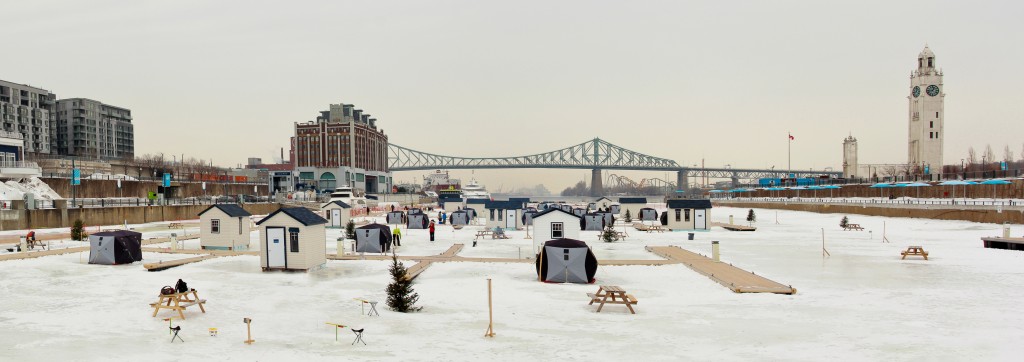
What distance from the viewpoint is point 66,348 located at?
550 inches

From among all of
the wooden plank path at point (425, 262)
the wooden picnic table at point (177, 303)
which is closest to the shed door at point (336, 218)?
the wooden plank path at point (425, 262)

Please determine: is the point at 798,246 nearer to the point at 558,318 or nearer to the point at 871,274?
the point at 871,274

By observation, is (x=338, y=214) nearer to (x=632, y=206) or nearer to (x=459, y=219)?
(x=459, y=219)

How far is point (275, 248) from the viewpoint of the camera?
87.3ft

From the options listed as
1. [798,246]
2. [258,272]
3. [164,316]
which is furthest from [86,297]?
[798,246]

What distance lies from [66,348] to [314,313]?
603cm

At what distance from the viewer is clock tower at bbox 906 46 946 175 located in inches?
4906

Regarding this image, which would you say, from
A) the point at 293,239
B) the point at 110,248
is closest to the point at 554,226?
the point at 293,239

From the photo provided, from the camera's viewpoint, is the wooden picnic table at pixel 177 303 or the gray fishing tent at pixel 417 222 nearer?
the wooden picnic table at pixel 177 303

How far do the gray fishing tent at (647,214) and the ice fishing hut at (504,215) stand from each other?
784 inches

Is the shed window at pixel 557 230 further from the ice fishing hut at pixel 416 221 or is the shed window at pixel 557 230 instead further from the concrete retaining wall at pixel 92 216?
the concrete retaining wall at pixel 92 216

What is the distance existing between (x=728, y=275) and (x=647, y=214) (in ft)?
151

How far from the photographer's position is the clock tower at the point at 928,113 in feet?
409

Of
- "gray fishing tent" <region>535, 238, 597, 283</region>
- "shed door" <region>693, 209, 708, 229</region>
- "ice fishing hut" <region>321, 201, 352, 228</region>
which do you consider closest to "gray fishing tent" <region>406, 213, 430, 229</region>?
"ice fishing hut" <region>321, 201, 352, 228</region>
